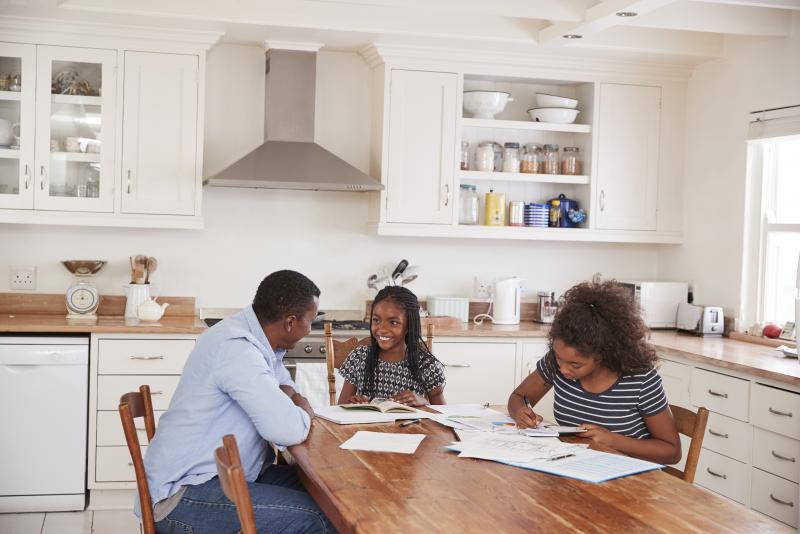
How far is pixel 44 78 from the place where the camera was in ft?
14.4

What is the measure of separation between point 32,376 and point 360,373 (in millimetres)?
1726

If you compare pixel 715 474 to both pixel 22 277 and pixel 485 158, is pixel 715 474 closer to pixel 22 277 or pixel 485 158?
pixel 485 158

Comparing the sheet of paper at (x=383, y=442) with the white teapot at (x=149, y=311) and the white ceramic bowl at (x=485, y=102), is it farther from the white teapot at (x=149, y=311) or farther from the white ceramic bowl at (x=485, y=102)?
the white ceramic bowl at (x=485, y=102)

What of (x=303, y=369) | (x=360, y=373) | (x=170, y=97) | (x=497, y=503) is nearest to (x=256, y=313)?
(x=360, y=373)

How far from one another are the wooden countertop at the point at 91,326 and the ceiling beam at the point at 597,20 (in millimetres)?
2228

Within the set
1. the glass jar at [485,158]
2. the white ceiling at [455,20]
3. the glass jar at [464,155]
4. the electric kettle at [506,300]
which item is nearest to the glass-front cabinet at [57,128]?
the white ceiling at [455,20]

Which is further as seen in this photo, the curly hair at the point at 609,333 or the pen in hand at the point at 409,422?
the pen in hand at the point at 409,422

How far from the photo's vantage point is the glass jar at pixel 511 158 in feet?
16.5

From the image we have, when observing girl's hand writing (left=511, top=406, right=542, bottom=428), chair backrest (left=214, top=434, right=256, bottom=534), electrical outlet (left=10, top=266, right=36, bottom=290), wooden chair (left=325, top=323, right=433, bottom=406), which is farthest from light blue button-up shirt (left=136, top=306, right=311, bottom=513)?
electrical outlet (left=10, top=266, right=36, bottom=290)

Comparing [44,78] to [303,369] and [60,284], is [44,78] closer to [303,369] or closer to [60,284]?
[60,284]

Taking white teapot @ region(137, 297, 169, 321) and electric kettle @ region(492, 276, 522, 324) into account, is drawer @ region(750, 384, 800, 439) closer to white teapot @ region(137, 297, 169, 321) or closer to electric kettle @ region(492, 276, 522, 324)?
electric kettle @ region(492, 276, 522, 324)

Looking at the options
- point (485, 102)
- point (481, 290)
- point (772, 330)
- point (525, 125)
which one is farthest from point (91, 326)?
point (772, 330)

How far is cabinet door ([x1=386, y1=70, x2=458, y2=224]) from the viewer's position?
4754 millimetres

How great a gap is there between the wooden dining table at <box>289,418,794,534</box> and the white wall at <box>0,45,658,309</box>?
2.65 meters
